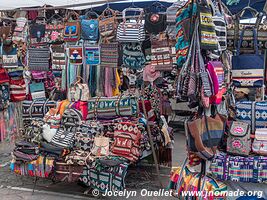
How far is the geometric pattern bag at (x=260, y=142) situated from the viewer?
3568mm

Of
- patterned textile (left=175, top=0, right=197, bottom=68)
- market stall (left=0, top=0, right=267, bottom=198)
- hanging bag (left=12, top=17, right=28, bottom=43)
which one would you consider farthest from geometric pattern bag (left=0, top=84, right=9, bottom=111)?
patterned textile (left=175, top=0, right=197, bottom=68)

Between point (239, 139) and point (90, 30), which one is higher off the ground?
point (90, 30)

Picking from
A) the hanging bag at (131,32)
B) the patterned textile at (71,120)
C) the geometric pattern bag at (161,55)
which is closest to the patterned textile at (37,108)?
the patterned textile at (71,120)

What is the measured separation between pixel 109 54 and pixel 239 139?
214cm

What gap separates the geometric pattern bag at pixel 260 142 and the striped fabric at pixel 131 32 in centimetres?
190

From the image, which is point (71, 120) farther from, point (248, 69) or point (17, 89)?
point (248, 69)

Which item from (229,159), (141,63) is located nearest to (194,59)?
(229,159)

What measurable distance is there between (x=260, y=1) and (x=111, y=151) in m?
3.12

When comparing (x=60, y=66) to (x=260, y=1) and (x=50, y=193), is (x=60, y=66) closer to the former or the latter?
(x=50, y=193)

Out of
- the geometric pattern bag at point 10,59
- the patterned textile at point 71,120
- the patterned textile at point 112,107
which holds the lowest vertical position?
the patterned textile at point 71,120

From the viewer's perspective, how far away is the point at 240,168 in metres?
3.57

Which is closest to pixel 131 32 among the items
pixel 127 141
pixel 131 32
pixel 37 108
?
pixel 131 32

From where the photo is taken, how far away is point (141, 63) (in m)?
4.88

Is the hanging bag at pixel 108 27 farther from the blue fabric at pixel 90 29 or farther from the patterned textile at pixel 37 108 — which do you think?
the patterned textile at pixel 37 108
